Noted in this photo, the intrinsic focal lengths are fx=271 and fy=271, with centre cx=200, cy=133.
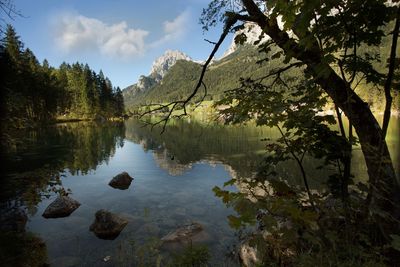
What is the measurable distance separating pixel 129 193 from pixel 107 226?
755 cm

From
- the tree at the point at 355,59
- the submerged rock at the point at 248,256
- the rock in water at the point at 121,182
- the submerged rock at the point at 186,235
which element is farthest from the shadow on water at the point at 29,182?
the tree at the point at 355,59

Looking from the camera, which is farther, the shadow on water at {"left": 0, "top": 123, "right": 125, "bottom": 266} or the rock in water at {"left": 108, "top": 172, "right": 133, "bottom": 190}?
the rock in water at {"left": 108, "top": 172, "right": 133, "bottom": 190}

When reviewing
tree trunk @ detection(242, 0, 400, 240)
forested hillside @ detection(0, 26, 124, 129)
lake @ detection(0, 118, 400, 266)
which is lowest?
lake @ detection(0, 118, 400, 266)

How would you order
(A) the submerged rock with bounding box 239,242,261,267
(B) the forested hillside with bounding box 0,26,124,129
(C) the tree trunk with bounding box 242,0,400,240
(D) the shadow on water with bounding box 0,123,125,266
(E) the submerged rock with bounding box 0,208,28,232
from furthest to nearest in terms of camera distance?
1. (B) the forested hillside with bounding box 0,26,124,129
2. (E) the submerged rock with bounding box 0,208,28,232
3. (D) the shadow on water with bounding box 0,123,125,266
4. (A) the submerged rock with bounding box 239,242,261,267
5. (C) the tree trunk with bounding box 242,0,400,240

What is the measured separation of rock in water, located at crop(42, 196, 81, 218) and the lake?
1.17 ft

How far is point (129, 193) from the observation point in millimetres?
20797

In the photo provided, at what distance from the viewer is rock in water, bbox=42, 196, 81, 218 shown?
1562 centimetres

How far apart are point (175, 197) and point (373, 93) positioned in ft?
386

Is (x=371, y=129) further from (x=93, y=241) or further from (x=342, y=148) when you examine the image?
(x=93, y=241)

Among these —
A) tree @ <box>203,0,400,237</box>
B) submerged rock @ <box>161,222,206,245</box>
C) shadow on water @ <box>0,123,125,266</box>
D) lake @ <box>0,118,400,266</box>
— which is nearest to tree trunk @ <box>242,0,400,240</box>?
tree @ <box>203,0,400,237</box>

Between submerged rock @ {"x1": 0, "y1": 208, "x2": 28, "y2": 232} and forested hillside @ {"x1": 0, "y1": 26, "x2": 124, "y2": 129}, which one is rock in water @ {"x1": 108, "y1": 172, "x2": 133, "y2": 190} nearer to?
submerged rock @ {"x1": 0, "y1": 208, "x2": 28, "y2": 232}

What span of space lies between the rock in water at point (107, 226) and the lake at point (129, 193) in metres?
0.32

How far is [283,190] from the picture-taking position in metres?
4.52

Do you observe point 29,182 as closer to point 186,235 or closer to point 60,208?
point 60,208
